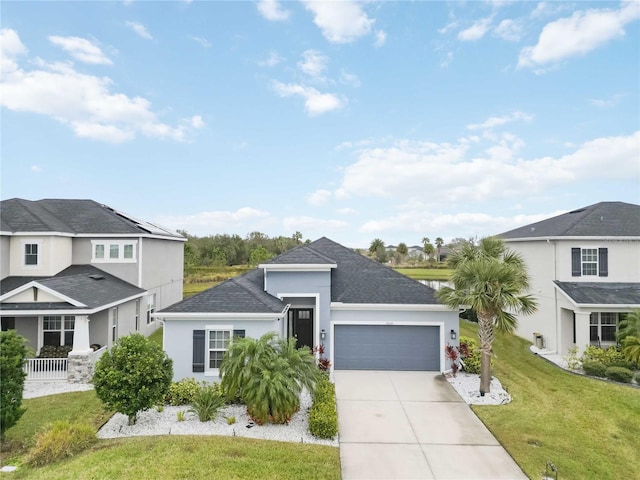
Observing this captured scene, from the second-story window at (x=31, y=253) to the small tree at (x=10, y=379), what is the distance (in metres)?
11.2

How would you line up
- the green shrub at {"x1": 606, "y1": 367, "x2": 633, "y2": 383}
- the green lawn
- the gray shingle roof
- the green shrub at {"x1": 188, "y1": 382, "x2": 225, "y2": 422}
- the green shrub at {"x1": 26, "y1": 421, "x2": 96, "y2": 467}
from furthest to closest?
the green shrub at {"x1": 606, "y1": 367, "x2": 633, "y2": 383}
the gray shingle roof
the green shrub at {"x1": 188, "y1": 382, "x2": 225, "y2": 422}
the green shrub at {"x1": 26, "y1": 421, "x2": 96, "y2": 467}
the green lawn

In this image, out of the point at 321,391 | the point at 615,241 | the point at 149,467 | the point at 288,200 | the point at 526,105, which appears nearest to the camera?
the point at 149,467

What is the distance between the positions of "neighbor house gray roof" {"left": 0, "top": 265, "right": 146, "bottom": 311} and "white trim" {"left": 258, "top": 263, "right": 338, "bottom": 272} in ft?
22.8

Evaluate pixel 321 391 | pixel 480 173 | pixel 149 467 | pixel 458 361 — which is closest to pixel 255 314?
pixel 321 391

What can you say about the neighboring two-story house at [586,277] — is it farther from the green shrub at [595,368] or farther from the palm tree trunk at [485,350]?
the palm tree trunk at [485,350]

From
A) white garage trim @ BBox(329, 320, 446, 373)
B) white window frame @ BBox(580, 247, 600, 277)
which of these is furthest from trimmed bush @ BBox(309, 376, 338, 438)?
white window frame @ BBox(580, 247, 600, 277)

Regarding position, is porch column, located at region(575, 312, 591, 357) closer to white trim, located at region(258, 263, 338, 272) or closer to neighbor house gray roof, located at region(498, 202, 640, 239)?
neighbor house gray roof, located at region(498, 202, 640, 239)

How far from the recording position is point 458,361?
13312mm

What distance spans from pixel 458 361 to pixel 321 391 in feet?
22.2

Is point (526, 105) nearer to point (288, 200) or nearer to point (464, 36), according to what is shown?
point (464, 36)

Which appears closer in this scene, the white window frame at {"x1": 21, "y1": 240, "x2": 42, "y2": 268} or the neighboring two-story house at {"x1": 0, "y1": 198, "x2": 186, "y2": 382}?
→ the neighboring two-story house at {"x1": 0, "y1": 198, "x2": 186, "y2": 382}

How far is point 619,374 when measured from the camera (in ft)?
40.4

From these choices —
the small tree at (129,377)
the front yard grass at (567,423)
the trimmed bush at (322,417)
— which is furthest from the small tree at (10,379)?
the front yard grass at (567,423)

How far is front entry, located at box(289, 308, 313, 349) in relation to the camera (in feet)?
47.7
